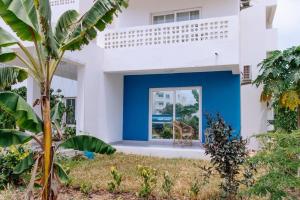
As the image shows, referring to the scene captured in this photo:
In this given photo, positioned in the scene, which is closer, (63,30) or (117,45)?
(63,30)

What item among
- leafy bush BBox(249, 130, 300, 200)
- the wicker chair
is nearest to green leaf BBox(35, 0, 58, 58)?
leafy bush BBox(249, 130, 300, 200)

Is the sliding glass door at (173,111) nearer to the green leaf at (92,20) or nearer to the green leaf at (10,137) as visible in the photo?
the green leaf at (92,20)

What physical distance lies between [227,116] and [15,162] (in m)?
9.32

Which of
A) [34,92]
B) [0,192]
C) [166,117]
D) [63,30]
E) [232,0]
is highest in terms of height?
[232,0]

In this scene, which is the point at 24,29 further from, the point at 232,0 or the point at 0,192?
the point at 232,0

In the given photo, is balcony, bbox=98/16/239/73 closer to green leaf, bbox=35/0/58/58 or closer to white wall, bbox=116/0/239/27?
white wall, bbox=116/0/239/27

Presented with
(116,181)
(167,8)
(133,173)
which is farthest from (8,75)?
(167,8)

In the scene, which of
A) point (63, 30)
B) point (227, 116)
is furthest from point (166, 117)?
point (63, 30)

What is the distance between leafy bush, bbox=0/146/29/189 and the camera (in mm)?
6911

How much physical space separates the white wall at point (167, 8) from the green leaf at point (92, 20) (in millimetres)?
9338

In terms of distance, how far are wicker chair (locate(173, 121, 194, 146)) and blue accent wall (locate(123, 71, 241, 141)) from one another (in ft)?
2.33

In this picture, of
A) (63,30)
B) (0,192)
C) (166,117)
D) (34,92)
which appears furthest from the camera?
(166,117)

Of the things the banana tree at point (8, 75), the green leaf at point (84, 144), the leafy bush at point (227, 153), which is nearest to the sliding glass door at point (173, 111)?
the leafy bush at point (227, 153)

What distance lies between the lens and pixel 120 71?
13.1 meters
